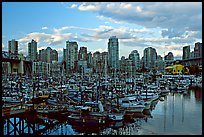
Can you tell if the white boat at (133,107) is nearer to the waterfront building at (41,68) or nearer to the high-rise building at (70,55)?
the waterfront building at (41,68)

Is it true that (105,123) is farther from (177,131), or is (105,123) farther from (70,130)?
(177,131)

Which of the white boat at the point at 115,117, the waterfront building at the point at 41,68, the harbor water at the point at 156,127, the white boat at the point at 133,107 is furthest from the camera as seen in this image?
the waterfront building at the point at 41,68

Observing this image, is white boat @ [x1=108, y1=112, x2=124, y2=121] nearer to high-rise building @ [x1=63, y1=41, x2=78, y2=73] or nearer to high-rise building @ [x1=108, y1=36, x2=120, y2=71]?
high-rise building @ [x1=108, y1=36, x2=120, y2=71]

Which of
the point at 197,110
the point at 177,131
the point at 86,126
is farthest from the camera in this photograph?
the point at 197,110

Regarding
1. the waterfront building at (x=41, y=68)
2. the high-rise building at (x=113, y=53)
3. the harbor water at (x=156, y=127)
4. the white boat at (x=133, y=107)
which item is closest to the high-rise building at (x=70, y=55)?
the waterfront building at (x=41, y=68)

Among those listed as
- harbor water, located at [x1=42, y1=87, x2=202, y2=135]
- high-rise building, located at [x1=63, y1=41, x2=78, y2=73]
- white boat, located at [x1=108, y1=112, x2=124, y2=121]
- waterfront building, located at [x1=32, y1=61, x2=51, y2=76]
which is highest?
high-rise building, located at [x1=63, y1=41, x2=78, y2=73]

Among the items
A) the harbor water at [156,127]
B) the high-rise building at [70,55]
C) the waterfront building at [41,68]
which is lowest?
the harbor water at [156,127]

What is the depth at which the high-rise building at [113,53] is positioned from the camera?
31.3 meters

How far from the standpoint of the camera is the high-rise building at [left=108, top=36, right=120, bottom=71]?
3134 centimetres

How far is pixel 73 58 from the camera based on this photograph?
121 feet

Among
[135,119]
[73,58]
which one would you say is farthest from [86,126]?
[73,58]

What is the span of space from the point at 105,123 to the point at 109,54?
2565 cm

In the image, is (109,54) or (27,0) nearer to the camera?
(27,0)

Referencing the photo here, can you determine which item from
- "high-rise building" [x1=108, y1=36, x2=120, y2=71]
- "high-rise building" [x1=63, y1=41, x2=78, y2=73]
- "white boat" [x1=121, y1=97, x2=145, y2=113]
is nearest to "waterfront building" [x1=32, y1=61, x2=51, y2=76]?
"high-rise building" [x1=63, y1=41, x2=78, y2=73]
